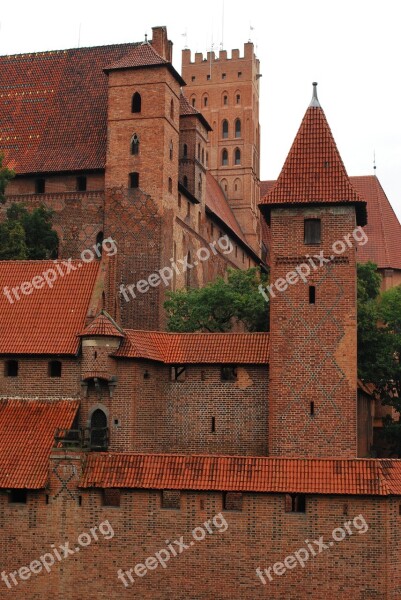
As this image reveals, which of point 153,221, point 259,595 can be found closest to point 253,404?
point 259,595

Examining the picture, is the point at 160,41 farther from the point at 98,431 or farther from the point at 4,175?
the point at 98,431

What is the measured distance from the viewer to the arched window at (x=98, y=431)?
95.7 ft

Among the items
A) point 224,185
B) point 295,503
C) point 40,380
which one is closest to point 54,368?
point 40,380

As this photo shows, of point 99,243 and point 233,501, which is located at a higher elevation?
point 99,243

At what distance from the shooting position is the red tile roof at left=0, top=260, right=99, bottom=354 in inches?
1210

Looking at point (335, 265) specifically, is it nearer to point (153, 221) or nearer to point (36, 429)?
point (36, 429)

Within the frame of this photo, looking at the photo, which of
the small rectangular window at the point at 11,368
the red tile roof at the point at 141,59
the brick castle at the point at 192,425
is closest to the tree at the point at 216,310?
the brick castle at the point at 192,425

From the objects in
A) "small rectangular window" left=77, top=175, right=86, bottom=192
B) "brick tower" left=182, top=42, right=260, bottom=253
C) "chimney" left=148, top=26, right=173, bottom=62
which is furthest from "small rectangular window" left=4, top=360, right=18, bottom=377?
"brick tower" left=182, top=42, right=260, bottom=253

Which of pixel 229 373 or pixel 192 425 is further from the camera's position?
pixel 229 373

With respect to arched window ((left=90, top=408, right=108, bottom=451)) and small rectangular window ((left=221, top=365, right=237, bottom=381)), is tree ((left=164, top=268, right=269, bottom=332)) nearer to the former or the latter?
small rectangular window ((left=221, top=365, right=237, bottom=381))

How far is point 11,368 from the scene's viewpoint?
3095 cm

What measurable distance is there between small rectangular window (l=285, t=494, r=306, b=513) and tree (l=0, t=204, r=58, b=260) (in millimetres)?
17595

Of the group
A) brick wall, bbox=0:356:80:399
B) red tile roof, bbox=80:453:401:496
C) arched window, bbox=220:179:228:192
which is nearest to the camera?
red tile roof, bbox=80:453:401:496

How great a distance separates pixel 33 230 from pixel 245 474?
19266 mm
